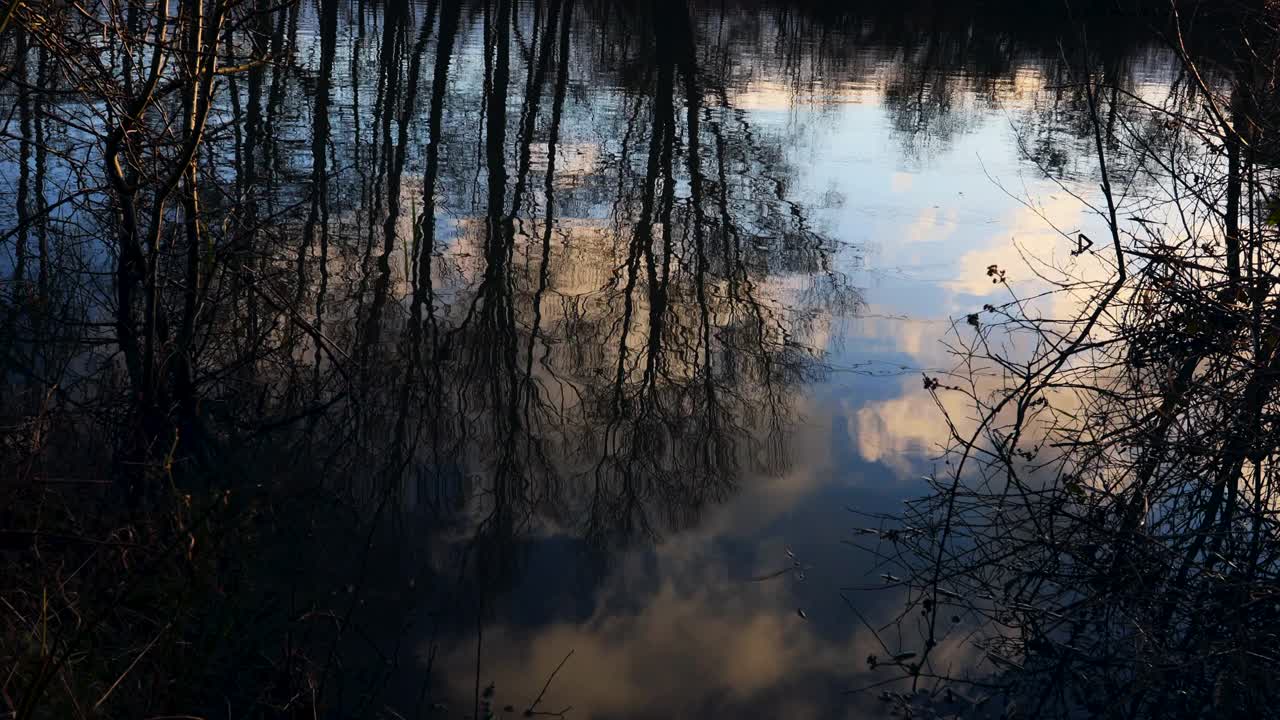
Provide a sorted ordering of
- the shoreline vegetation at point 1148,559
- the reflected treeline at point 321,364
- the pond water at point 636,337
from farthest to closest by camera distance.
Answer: the pond water at point 636,337 → the reflected treeline at point 321,364 → the shoreline vegetation at point 1148,559

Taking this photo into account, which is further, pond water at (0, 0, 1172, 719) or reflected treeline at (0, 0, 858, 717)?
pond water at (0, 0, 1172, 719)

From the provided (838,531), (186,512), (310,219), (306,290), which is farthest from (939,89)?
(186,512)

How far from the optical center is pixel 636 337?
781 cm

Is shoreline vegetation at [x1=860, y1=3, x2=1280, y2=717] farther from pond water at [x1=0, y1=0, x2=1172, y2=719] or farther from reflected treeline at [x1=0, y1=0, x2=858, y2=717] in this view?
reflected treeline at [x1=0, y1=0, x2=858, y2=717]

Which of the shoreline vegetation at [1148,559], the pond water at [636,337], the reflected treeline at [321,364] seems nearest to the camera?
the shoreline vegetation at [1148,559]

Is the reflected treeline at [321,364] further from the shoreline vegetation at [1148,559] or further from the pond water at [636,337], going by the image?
the shoreline vegetation at [1148,559]

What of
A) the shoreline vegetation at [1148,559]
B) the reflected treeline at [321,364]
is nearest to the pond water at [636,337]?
the reflected treeline at [321,364]

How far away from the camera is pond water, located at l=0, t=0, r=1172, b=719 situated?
4516 millimetres

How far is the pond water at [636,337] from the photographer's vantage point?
14.8 feet

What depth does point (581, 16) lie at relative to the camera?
31.7 metres

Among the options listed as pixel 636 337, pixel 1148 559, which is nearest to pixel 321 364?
pixel 636 337

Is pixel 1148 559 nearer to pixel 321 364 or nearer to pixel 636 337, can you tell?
pixel 636 337

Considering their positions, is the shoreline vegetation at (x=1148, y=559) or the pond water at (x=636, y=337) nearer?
the shoreline vegetation at (x=1148, y=559)

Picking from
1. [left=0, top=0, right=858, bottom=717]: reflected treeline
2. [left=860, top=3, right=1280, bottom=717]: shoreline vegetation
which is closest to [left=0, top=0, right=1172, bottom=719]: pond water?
[left=0, top=0, right=858, bottom=717]: reflected treeline
